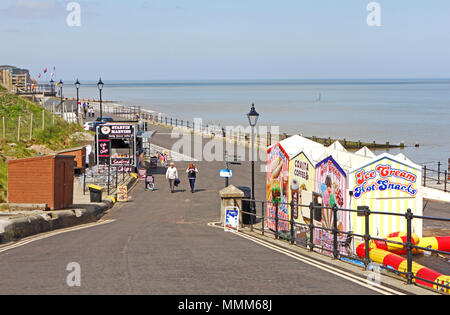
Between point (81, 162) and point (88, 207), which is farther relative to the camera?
point (81, 162)

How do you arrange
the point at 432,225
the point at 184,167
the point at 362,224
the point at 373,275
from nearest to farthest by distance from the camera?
the point at 373,275 < the point at 362,224 < the point at 432,225 < the point at 184,167

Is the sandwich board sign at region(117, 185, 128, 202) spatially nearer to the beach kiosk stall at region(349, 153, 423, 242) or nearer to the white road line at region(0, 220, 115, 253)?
the white road line at region(0, 220, 115, 253)

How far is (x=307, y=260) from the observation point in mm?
11172

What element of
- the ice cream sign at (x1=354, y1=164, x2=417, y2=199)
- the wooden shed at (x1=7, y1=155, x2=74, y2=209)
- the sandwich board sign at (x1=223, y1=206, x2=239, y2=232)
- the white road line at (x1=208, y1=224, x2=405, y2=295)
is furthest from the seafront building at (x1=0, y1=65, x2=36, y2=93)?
the white road line at (x1=208, y1=224, x2=405, y2=295)

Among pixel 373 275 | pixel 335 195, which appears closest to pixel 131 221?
pixel 335 195

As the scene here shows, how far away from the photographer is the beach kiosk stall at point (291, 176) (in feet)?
55.2

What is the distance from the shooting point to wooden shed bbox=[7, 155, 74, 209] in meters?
19.7

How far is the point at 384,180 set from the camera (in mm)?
14711

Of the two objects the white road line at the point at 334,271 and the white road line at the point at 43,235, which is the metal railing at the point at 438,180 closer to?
the white road line at the point at 334,271

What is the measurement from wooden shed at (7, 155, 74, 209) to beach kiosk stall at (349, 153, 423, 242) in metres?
10.4

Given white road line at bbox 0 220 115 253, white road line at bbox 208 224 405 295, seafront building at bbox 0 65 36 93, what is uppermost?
seafront building at bbox 0 65 36 93

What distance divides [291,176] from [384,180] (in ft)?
11.9

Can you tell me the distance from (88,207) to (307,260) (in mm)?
12605
